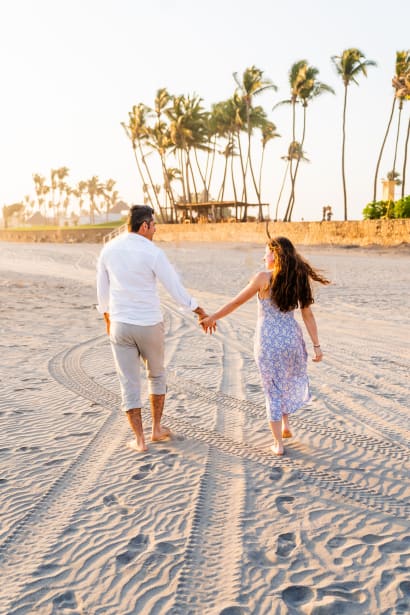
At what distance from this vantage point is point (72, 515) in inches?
129

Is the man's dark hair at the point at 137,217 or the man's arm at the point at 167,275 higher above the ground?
the man's dark hair at the point at 137,217

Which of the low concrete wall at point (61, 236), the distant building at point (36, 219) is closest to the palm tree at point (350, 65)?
the low concrete wall at point (61, 236)

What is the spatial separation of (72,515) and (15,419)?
6.19 ft

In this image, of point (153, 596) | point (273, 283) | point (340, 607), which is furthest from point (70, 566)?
point (273, 283)

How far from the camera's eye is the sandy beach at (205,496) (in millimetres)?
2609

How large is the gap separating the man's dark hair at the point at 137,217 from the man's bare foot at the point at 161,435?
163 cm

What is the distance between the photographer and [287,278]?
3.93m

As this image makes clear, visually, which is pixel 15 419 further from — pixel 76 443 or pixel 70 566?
pixel 70 566

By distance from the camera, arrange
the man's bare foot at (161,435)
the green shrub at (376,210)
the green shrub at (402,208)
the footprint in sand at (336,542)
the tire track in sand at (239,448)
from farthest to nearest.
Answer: the green shrub at (376,210), the green shrub at (402,208), the man's bare foot at (161,435), the tire track in sand at (239,448), the footprint in sand at (336,542)

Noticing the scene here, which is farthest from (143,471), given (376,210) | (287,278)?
(376,210)

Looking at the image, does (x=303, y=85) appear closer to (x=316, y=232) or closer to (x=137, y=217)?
(x=316, y=232)

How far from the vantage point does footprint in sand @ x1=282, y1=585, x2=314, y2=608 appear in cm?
253

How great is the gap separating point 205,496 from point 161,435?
1.02 metres

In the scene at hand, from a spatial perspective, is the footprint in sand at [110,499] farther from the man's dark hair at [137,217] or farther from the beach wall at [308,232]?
the beach wall at [308,232]
